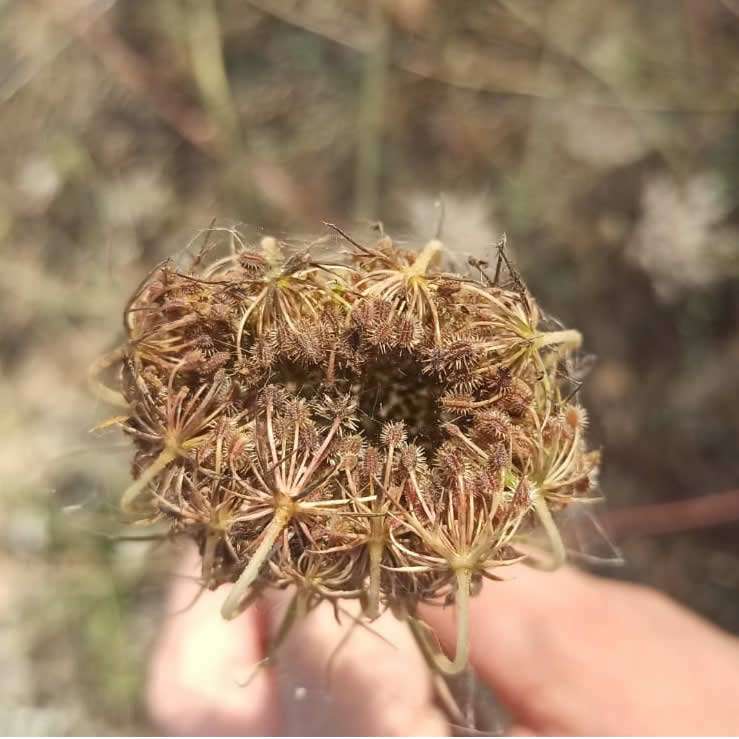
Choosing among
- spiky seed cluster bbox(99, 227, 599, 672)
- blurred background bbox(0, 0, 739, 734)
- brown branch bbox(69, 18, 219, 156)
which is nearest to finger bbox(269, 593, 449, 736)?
spiky seed cluster bbox(99, 227, 599, 672)

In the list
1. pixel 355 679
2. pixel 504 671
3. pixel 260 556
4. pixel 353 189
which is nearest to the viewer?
pixel 260 556

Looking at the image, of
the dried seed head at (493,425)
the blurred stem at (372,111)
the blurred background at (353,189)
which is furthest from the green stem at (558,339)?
the blurred stem at (372,111)

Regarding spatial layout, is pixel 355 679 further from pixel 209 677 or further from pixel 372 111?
pixel 372 111

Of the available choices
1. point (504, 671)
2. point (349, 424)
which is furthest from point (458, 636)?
point (504, 671)

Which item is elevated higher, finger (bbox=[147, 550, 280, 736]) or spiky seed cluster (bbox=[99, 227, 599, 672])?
spiky seed cluster (bbox=[99, 227, 599, 672])

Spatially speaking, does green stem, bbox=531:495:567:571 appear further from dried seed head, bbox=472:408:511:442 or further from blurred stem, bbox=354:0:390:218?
blurred stem, bbox=354:0:390:218

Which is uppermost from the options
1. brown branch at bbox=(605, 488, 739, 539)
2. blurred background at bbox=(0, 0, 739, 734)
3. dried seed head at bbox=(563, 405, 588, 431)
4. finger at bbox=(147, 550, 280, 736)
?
blurred background at bbox=(0, 0, 739, 734)
